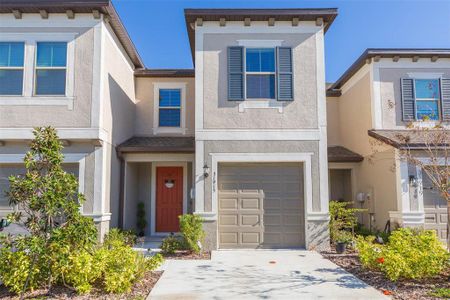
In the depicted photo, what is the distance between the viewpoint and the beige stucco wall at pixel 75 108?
Answer: 31.1 ft

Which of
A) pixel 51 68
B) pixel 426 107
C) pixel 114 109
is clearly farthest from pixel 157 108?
pixel 426 107

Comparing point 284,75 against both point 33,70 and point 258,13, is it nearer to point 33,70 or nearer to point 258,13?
point 258,13

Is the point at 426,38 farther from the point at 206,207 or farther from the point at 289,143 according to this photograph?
the point at 206,207

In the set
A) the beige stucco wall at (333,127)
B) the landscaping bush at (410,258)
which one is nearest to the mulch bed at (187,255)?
the landscaping bush at (410,258)

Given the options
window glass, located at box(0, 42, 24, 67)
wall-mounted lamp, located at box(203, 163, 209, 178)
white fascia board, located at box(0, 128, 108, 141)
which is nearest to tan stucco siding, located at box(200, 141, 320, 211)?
wall-mounted lamp, located at box(203, 163, 209, 178)

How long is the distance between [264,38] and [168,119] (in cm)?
498

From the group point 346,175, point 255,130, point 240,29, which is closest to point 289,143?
point 255,130

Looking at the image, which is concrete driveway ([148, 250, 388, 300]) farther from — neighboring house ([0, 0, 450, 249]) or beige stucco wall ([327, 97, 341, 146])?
beige stucco wall ([327, 97, 341, 146])

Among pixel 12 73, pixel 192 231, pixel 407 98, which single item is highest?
pixel 12 73

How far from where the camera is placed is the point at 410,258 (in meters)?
6.44

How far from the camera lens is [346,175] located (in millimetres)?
13828

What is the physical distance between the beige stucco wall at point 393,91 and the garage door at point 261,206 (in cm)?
429

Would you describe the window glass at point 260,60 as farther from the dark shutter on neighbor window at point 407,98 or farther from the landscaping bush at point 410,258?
the landscaping bush at point 410,258

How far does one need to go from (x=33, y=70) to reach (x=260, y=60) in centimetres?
632
